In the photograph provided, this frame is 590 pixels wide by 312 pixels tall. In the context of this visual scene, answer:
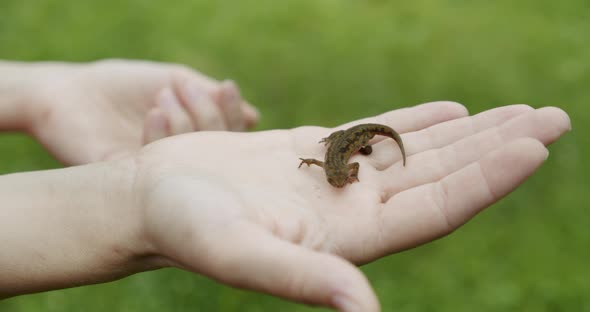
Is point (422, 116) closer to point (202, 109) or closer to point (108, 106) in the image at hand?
point (202, 109)

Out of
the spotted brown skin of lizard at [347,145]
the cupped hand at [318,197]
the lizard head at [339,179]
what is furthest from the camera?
the spotted brown skin of lizard at [347,145]

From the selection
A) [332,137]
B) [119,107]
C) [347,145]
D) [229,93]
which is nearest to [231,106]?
[229,93]

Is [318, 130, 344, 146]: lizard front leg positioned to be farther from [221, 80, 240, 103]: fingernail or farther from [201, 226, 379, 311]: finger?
[201, 226, 379, 311]: finger

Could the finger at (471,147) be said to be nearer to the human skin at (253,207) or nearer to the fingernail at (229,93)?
the human skin at (253,207)

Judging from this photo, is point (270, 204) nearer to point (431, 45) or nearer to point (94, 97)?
point (94, 97)

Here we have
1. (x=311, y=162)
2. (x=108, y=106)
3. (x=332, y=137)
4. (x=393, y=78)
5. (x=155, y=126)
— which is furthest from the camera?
(x=393, y=78)

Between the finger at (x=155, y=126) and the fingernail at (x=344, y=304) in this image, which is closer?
the fingernail at (x=344, y=304)

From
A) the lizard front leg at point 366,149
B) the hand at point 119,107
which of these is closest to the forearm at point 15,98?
the hand at point 119,107

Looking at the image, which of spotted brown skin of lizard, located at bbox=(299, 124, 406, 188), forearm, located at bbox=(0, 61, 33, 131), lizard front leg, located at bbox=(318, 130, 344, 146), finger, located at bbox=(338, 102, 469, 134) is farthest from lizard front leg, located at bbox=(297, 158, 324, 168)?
forearm, located at bbox=(0, 61, 33, 131)
